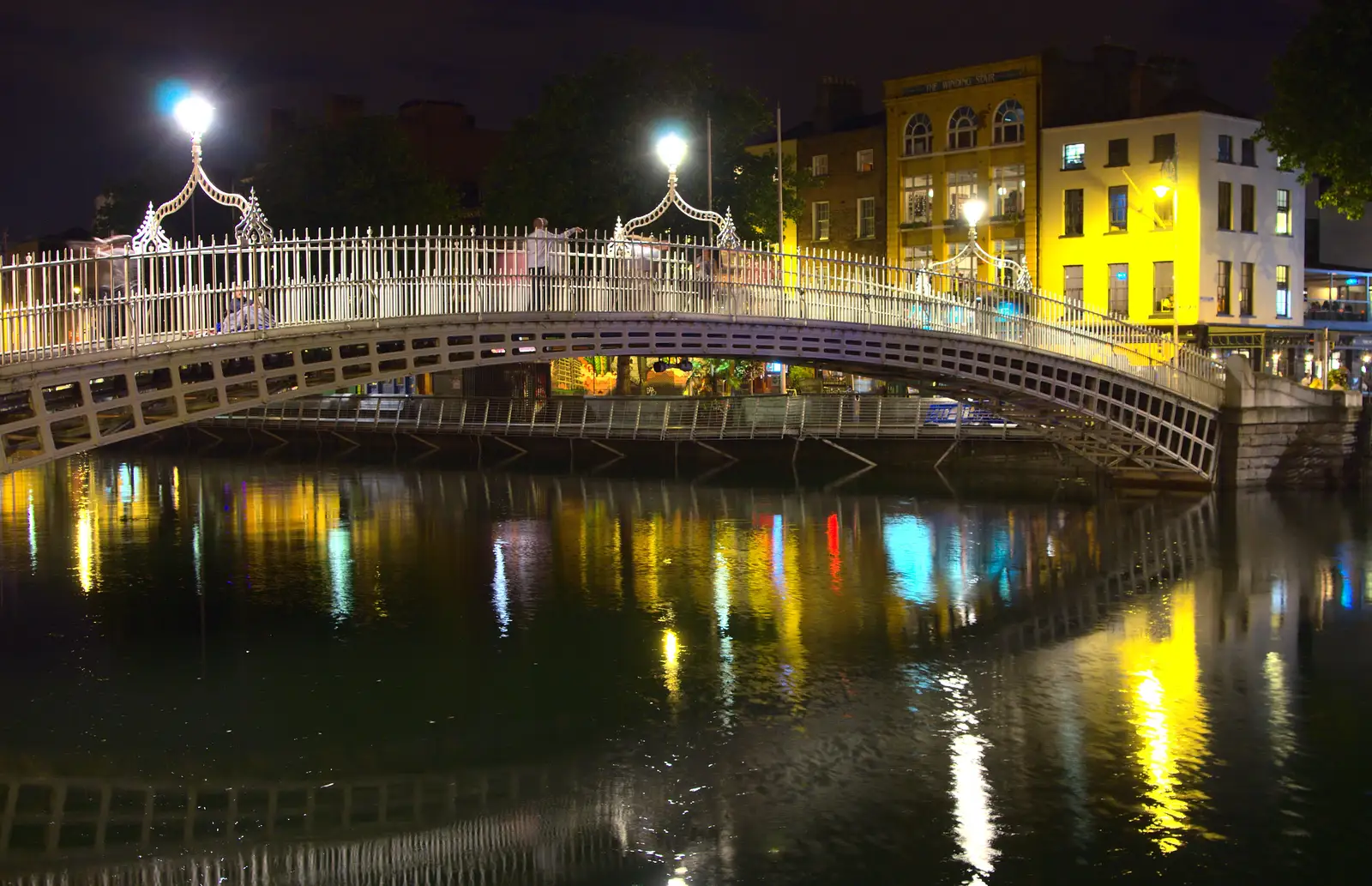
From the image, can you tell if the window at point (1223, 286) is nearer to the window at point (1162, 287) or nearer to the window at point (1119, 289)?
the window at point (1162, 287)

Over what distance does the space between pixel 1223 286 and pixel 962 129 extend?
38.6 feet

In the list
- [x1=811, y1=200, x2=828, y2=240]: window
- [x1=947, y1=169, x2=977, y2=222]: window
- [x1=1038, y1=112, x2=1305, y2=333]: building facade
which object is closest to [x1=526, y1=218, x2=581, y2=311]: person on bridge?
[x1=1038, y1=112, x2=1305, y2=333]: building facade

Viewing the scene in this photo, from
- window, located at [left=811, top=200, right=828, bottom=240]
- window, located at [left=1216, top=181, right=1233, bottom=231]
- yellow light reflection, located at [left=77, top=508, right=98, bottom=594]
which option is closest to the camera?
yellow light reflection, located at [left=77, top=508, right=98, bottom=594]

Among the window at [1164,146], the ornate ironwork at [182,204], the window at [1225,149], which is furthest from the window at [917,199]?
the ornate ironwork at [182,204]

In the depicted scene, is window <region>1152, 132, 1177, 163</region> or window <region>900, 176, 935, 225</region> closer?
window <region>1152, 132, 1177, 163</region>

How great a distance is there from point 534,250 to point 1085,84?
38.7m

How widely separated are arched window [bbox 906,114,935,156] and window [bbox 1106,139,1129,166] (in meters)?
7.33

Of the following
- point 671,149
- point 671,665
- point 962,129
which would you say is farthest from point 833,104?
point 671,665

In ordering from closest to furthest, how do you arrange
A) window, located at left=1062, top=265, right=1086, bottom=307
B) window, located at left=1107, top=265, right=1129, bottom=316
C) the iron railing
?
1. the iron railing
2. window, located at left=1107, top=265, right=1129, bottom=316
3. window, located at left=1062, top=265, right=1086, bottom=307

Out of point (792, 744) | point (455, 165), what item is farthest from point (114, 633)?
point (455, 165)

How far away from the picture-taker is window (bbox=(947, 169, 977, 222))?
5828 cm

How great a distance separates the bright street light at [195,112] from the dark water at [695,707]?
22.6 feet

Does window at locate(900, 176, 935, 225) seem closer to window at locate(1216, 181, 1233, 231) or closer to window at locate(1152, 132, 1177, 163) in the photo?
window at locate(1152, 132, 1177, 163)

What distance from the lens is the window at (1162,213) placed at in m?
53.0
